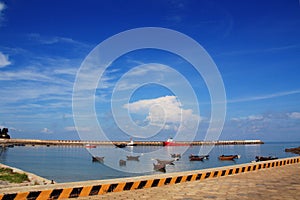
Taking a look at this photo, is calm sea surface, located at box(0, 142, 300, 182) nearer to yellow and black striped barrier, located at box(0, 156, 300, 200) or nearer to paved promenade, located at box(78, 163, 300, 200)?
yellow and black striped barrier, located at box(0, 156, 300, 200)

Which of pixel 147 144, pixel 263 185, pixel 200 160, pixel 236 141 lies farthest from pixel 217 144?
pixel 263 185

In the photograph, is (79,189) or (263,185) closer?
(79,189)

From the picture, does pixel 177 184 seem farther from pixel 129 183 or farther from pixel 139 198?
pixel 139 198

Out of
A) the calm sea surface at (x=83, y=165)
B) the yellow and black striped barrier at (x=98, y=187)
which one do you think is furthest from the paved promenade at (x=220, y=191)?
the calm sea surface at (x=83, y=165)

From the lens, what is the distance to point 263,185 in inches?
469

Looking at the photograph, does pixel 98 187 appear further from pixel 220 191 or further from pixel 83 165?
pixel 83 165

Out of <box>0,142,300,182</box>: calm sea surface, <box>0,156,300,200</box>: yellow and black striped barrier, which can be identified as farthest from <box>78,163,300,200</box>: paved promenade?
<box>0,142,300,182</box>: calm sea surface

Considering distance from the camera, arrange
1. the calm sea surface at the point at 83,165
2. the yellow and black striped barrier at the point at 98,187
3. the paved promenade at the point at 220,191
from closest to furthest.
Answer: the yellow and black striped barrier at the point at 98,187
the paved promenade at the point at 220,191
the calm sea surface at the point at 83,165

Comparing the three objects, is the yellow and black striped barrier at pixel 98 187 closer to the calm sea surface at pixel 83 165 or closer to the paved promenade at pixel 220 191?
the paved promenade at pixel 220 191

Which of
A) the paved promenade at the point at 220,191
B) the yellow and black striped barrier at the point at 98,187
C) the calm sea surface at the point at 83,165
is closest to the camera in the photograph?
the yellow and black striped barrier at the point at 98,187

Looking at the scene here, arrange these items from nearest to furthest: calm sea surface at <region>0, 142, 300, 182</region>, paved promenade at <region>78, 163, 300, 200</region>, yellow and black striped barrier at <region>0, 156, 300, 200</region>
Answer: yellow and black striped barrier at <region>0, 156, 300, 200</region> < paved promenade at <region>78, 163, 300, 200</region> < calm sea surface at <region>0, 142, 300, 182</region>

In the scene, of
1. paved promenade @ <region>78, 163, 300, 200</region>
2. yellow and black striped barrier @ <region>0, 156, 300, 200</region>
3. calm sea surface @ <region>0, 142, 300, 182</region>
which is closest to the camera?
yellow and black striped barrier @ <region>0, 156, 300, 200</region>

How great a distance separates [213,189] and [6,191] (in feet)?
22.1

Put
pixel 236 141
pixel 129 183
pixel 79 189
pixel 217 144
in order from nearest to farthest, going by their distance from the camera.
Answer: pixel 79 189 < pixel 129 183 < pixel 217 144 < pixel 236 141
